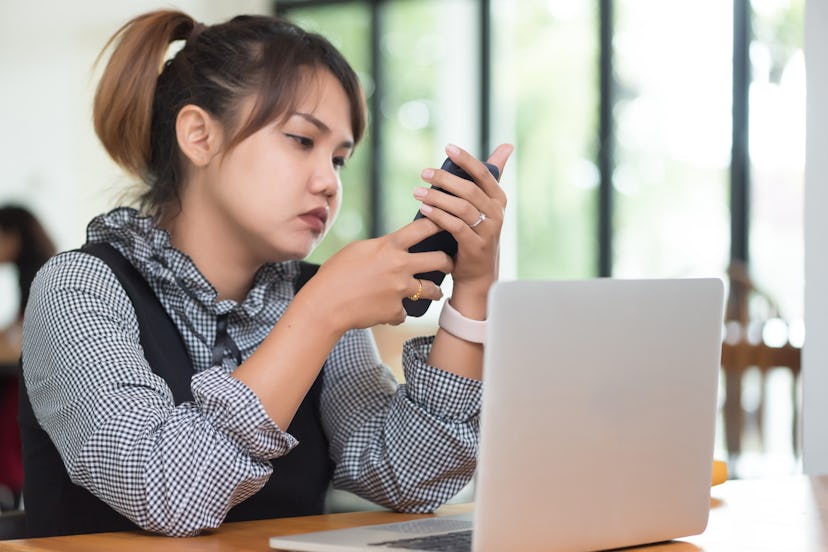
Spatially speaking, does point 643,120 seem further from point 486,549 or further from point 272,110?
point 486,549

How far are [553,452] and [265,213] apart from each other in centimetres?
54

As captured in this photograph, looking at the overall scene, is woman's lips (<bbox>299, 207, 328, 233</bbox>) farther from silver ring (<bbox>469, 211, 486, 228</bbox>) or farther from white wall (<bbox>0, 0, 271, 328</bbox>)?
white wall (<bbox>0, 0, 271, 328</bbox>)

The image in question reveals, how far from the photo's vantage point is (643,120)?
5.01 metres

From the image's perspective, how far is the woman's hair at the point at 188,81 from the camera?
129 cm

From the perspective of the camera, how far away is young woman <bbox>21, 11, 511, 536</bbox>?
979mm

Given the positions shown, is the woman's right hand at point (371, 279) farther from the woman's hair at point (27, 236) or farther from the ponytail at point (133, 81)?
the woman's hair at point (27, 236)

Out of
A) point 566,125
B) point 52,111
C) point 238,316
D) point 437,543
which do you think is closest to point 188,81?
point 238,316

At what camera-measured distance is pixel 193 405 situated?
3.34ft

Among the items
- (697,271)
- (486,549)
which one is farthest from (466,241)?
(697,271)

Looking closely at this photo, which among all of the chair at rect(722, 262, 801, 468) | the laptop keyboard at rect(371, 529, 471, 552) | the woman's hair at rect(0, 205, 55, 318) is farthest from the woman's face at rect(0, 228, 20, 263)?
the laptop keyboard at rect(371, 529, 471, 552)

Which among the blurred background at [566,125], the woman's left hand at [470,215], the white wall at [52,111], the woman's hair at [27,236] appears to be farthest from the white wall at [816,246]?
the white wall at [52,111]

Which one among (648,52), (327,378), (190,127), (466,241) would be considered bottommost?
(327,378)

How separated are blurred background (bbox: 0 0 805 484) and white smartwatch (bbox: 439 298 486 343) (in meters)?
3.04

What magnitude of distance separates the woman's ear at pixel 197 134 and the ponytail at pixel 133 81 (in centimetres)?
7
